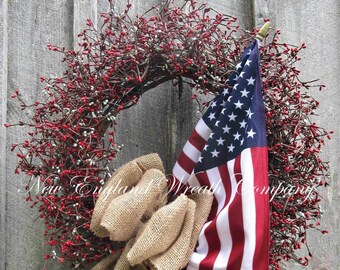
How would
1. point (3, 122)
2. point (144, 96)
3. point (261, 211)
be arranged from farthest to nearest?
1. point (144, 96)
2. point (3, 122)
3. point (261, 211)

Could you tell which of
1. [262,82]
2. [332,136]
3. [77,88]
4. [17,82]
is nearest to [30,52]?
[17,82]

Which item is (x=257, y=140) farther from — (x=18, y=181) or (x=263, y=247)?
(x=18, y=181)

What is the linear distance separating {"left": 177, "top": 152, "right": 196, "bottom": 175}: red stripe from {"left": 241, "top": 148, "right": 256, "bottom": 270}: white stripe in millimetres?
173

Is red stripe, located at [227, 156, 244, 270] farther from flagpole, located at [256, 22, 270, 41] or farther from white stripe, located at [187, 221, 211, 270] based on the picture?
flagpole, located at [256, 22, 270, 41]

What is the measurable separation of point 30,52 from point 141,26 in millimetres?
377

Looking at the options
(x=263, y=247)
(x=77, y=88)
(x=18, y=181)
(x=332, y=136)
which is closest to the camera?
(x=263, y=247)

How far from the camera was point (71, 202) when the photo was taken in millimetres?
1501

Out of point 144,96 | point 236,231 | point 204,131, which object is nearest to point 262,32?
point 204,131

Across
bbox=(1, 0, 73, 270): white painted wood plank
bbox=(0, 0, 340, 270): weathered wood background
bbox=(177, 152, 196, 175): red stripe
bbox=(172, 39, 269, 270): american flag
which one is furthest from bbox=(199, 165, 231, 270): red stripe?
bbox=(1, 0, 73, 270): white painted wood plank

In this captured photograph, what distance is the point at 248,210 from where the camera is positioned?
145cm

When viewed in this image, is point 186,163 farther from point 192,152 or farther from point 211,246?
point 211,246

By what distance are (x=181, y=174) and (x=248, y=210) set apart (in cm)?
25

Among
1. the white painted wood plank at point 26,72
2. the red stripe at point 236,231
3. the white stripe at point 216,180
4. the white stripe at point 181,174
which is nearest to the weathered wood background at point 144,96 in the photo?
A: the white painted wood plank at point 26,72

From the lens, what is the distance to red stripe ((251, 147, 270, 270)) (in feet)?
4.66
